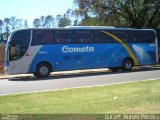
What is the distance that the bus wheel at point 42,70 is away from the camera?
25.3 m

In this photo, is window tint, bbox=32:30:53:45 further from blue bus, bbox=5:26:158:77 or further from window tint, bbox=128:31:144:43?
window tint, bbox=128:31:144:43

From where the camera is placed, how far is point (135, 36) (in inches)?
1195

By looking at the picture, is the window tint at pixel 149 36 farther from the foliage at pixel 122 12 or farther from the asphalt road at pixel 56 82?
the asphalt road at pixel 56 82

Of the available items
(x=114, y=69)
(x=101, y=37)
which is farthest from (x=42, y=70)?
(x=114, y=69)

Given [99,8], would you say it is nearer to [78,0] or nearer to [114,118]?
[78,0]

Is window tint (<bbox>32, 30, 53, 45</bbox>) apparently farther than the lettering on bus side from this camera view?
No

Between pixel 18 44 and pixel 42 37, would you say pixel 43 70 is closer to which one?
pixel 42 37

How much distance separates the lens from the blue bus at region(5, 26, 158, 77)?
81.5 feet

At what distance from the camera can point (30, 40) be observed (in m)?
24.9

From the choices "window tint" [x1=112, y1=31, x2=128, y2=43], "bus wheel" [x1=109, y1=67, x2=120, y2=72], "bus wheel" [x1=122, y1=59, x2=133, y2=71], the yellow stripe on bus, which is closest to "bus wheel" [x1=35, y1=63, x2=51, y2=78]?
the yellow stripe on bus

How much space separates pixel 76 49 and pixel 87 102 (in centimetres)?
1507

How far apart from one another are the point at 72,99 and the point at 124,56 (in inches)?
675

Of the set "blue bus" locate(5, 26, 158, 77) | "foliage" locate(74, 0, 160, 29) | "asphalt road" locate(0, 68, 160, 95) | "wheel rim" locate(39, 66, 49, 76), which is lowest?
"asphalt road" locate(0, 68, 160, 95)

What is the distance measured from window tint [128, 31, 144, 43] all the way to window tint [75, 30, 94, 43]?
3490 millimetres
